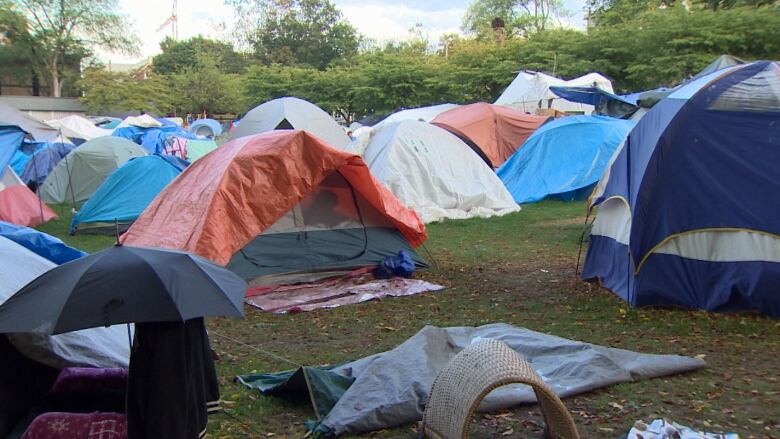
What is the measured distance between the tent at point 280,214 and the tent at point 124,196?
471 cm

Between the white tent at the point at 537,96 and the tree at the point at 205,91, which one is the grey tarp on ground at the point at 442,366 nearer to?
the white tent at the point at 537,96

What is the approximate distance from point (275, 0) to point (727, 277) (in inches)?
2283

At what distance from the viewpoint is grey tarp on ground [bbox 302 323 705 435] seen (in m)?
4.36

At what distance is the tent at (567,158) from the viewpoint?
51.6 feet

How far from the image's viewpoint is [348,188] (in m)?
8.70

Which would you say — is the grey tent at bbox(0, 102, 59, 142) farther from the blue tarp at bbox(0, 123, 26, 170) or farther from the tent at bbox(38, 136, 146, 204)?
the tent at bbox(38, 136, 146, 204)

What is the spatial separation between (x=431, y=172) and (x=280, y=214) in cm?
629

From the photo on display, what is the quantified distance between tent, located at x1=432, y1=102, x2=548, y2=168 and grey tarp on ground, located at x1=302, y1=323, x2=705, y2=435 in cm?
1344

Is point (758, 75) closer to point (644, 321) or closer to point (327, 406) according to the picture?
point (644, 321)

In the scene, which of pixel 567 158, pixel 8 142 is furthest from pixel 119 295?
pixel 567 158

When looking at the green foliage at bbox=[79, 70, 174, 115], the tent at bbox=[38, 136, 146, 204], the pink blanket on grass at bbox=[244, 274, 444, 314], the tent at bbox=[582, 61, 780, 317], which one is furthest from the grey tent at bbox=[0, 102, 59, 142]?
the green foliage at bbox=[79, 70, 174, 115]

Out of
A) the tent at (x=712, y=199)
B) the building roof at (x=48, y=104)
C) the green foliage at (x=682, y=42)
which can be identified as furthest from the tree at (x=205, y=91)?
the tent at (x=712, y=199)

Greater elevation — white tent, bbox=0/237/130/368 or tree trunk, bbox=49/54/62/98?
tree trunk, bbox=49/54/62/98

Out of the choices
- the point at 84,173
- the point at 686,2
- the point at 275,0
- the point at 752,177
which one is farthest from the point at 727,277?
the point at 275,0
